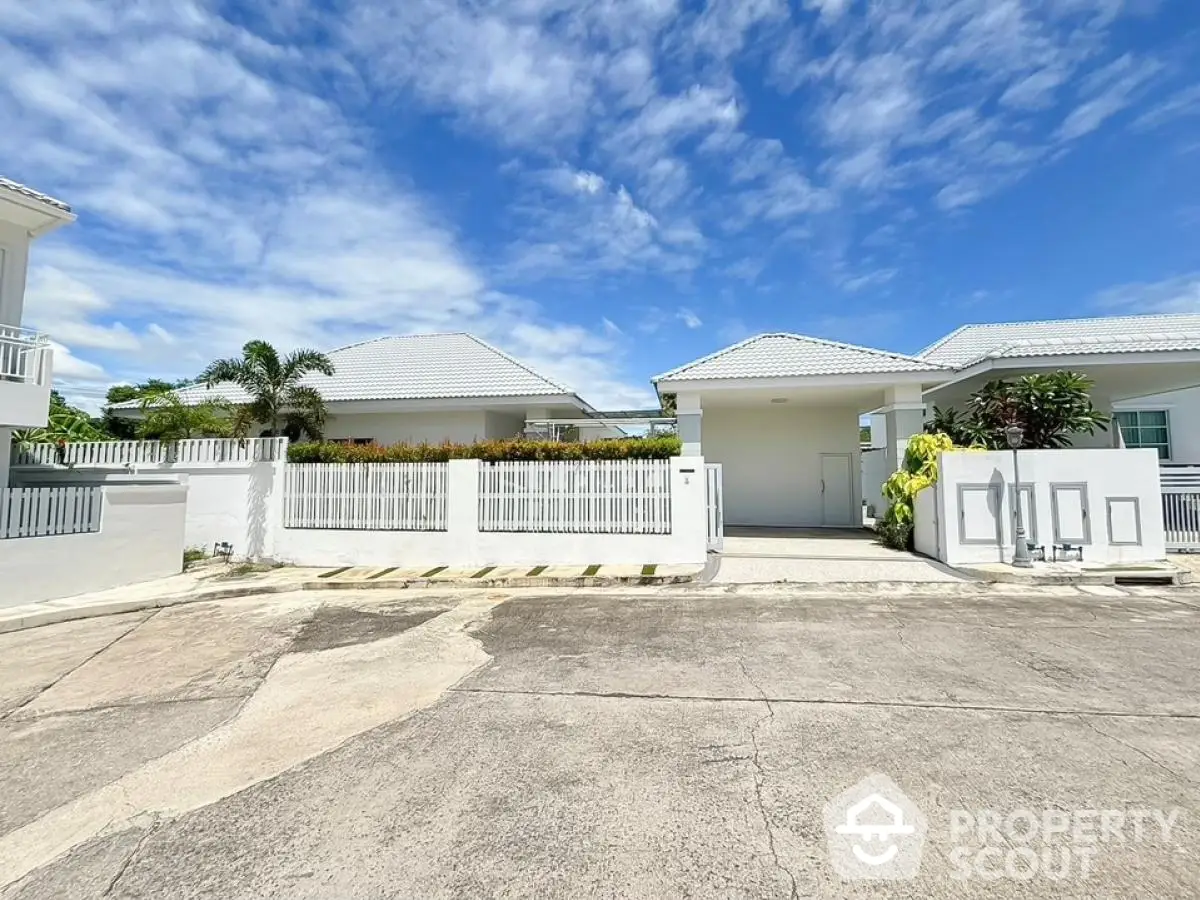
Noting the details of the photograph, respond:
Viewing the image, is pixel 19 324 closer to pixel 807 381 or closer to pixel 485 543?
pixel 485 543

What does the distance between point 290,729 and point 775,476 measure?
15.3 meters

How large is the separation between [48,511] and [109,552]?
3.54 feet

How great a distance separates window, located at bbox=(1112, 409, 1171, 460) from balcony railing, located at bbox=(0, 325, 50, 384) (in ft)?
88.2

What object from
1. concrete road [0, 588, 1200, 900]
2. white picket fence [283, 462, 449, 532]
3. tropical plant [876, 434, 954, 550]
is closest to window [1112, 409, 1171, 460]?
tropical plant [876, 434, 954, 550]

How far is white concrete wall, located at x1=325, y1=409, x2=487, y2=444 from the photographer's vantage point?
15859 millimetres

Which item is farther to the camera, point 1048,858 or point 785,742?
point 785,742

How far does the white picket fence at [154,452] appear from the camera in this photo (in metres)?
12.1

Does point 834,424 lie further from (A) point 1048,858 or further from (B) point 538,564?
(A) point 1048,858

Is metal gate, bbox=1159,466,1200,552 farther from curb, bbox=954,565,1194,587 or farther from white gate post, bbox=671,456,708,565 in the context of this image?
white gate post, bbox=671,456,708,565

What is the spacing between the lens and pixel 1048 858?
98.9 inches

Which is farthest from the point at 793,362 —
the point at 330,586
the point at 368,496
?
the point at 330,586

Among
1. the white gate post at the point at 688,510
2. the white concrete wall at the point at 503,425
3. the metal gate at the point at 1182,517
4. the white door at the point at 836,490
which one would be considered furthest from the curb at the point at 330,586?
the metal gate at the point at 1182,517

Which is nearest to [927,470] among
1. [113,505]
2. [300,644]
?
[300,644]

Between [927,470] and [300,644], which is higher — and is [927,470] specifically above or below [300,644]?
above
